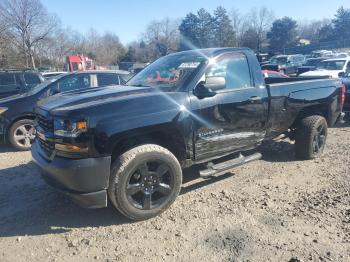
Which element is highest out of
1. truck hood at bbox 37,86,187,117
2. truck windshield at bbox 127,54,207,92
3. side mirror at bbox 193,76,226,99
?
truck windshield at bbox 127,54,207,92

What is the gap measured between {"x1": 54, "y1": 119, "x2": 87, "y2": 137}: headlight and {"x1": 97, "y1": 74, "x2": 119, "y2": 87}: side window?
179 inches

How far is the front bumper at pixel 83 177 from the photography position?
3.36 meters

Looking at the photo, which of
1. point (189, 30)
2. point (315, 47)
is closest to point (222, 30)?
point (189, 30)

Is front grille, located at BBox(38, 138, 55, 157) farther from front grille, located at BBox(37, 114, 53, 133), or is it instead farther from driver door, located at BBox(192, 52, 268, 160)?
driver door, located at BBox(192, 52, 268, 160)

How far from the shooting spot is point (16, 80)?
1141 cm

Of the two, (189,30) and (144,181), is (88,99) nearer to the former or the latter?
(144,181)

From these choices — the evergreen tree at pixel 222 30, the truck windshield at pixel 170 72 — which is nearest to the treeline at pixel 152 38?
the evergreen tree at pixel 222 30

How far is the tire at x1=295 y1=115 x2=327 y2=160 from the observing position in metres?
5.66

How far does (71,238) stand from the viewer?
3.54 metres

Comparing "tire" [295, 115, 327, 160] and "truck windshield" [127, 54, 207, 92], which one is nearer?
"truck windshield" [127, 54, 207, 92]

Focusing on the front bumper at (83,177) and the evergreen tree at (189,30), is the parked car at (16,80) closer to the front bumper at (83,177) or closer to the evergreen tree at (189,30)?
the front bumper at (83,177)

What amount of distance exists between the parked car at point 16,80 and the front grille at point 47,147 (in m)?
7.64

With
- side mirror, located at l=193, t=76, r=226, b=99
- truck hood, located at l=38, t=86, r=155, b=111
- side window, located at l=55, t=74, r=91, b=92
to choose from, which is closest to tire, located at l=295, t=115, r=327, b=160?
side mirror, located at l=193, t=76, r=226, b=99

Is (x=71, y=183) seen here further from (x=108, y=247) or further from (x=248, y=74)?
(x=248, y=74)
